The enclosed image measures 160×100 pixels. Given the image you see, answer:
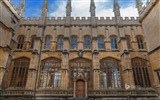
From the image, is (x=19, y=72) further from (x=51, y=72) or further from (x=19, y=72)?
(x=51, y=72)

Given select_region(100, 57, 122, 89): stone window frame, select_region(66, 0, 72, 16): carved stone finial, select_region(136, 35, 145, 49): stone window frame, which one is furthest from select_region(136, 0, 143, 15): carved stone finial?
select_region(66, 0, 72, 16): carved stone finial

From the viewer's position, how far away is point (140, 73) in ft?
65.7

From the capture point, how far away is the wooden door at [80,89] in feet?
57.4

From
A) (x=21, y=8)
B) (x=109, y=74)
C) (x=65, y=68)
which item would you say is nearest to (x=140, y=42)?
(x=109, y=74)

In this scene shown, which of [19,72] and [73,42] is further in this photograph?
[73,42]

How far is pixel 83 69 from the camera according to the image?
20.3m

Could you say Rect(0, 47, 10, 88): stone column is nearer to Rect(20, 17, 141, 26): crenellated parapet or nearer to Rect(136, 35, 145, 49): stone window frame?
Rect(20, 17, 141, 26): crenellated parapet

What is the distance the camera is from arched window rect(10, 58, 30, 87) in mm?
19542

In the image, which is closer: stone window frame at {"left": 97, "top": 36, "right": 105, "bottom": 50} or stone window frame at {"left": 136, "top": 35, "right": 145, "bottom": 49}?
stone window frame at {"left": 136, "top": 35, "right": 145, "bottom": 49}

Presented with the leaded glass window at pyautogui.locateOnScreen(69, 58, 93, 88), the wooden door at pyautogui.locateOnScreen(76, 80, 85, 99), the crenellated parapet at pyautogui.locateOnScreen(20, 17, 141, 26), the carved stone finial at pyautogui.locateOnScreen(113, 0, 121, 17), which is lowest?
the wooden door at pyautogui.locateOnScreen(76, 80, 85, 99)

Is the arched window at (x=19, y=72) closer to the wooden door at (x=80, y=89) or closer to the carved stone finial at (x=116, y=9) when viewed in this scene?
the wooden door at (x=80, y=89)

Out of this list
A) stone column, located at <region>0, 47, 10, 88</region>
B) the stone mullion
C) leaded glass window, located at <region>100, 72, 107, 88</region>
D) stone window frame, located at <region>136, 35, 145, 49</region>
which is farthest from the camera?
stone window frame, located at <region>136, 35, 145, 49</region>

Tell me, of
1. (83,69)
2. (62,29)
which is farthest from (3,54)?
(83,69)

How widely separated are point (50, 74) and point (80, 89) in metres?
4.90
